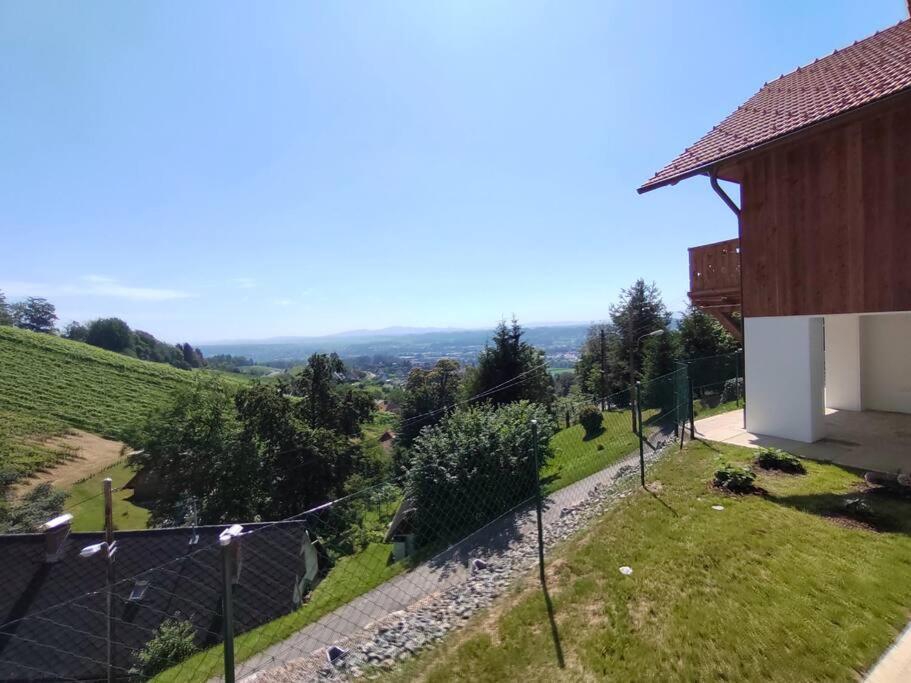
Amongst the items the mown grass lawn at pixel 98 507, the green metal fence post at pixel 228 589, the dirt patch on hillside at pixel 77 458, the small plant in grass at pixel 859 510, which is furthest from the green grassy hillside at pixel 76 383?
the small plant in grass at pixel 859 510

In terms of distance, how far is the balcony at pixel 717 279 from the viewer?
8281 mm

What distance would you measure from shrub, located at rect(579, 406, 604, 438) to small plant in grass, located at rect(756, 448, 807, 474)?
1018cm

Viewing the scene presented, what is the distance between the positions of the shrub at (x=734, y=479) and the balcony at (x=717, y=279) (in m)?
3.90

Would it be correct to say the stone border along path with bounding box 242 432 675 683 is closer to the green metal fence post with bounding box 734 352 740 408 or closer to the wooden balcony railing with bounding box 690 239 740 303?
the wooden balcony railing with bounding box 690 239 740 303

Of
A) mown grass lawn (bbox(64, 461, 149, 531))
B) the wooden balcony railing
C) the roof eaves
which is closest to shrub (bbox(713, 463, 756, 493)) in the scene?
the wooden balcony railing

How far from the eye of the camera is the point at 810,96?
7113 millimetres

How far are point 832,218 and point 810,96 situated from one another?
2.42m

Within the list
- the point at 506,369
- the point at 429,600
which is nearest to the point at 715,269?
the point at 429,600

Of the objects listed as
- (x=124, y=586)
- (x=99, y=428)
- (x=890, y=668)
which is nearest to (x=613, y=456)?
(x=890, y=668)

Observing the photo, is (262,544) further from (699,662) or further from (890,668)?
(890,668)

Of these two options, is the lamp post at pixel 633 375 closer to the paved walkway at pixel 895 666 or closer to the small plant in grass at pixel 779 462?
the small plant in grass at pixel 779 462

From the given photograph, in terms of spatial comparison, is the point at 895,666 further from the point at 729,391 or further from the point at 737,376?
the point at 729,391

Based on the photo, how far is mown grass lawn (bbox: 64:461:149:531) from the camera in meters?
23.7

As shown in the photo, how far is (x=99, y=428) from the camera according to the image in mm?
35188
